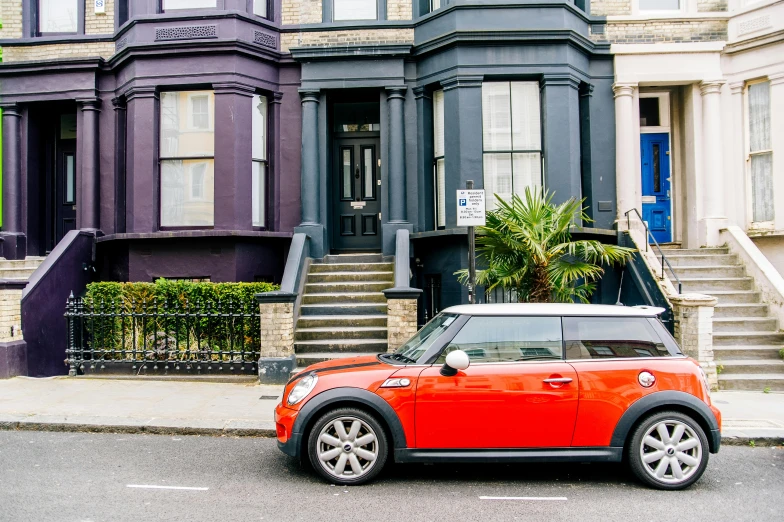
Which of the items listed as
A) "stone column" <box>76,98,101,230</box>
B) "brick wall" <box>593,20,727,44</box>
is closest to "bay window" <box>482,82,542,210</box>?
"brick wall" <box>593,20,727,44</box>

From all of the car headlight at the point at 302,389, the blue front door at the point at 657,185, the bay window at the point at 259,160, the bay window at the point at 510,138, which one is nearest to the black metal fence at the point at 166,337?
the bay window at the point at 259,160

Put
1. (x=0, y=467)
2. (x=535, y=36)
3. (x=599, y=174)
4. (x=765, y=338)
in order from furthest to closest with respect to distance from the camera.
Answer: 1. (x=599, y=174)
2. (x=535, y=36)
3. (x=765, y=338)
4. (x=0, y=467)

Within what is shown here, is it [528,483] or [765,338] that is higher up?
[765,338]

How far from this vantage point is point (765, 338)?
9344 mm

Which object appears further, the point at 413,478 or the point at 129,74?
the point at 129,74

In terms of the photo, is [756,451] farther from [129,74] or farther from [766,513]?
[129,74]

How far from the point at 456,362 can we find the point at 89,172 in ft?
33.8

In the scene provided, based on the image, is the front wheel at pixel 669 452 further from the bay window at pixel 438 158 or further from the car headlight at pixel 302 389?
the bay window at pixel 438 158

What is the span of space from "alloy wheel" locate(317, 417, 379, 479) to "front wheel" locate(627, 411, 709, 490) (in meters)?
2.20

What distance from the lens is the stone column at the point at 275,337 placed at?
8.80m

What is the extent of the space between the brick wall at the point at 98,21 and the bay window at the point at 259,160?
12.0 feet

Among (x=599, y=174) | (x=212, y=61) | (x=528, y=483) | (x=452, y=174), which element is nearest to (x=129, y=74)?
(x=212, y=61)

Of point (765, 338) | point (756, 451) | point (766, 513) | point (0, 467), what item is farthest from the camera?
point (765, 338)

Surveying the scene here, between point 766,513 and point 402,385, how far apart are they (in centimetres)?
292
